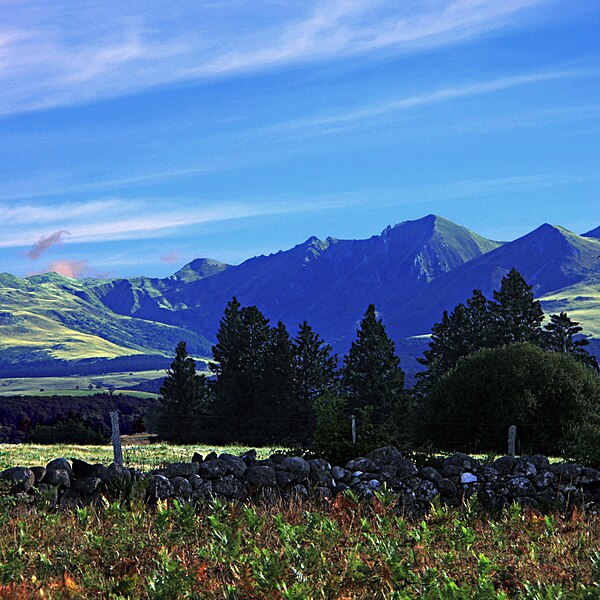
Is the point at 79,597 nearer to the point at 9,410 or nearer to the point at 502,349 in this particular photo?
the point at 502,349

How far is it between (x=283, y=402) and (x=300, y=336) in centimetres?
784

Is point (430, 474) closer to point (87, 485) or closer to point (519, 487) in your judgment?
point (519, 487)

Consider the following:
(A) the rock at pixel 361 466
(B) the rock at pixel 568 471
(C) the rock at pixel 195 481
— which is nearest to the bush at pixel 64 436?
(A) the rock at pixel 361 466

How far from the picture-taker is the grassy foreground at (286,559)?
680 cm

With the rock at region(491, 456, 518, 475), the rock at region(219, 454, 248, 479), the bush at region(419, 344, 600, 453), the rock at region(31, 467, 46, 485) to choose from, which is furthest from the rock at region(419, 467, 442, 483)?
the bush at region(419, 344, 600, 453)

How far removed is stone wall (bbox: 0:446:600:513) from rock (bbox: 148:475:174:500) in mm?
16

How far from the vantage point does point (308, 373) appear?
78.2 metres

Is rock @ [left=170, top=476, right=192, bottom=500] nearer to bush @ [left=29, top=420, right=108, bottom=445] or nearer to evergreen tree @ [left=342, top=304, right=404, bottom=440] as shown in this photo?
bush @ [left=29, top=420, right=108, bottom=445]

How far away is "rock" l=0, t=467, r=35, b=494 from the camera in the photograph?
1295 cm

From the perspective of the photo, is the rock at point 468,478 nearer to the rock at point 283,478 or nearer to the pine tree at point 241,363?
the rock at point 283,478

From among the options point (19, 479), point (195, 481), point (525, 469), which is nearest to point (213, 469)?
point (195, 481)

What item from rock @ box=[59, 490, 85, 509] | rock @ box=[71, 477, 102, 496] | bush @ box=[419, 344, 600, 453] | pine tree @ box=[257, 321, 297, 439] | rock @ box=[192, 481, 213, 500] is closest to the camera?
rock @ box=[59, 490, 85, 509]

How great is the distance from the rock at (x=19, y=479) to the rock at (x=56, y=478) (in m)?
0.23

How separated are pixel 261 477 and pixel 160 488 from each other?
173 centimetres
